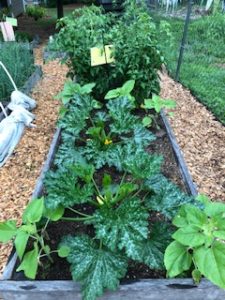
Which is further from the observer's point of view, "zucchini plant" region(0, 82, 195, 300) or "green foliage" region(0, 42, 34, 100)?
"green foliage" region(0, 42, 34, 100)

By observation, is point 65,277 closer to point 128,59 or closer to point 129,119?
point 129,119

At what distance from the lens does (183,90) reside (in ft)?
14.5

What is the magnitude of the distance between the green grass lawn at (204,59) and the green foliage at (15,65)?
1829mm

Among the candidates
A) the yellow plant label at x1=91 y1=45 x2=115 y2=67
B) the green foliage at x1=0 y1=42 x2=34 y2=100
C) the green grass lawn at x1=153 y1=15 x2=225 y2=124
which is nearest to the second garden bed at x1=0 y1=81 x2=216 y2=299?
the yellow plant label at x1=91 y1=45 x2=115 y2=67

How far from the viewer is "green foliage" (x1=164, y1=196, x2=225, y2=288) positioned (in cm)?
123

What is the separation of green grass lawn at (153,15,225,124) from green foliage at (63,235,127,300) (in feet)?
7.27

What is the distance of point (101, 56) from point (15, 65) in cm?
165

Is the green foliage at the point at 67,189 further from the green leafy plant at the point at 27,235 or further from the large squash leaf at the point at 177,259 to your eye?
the large squash leaf at the point at 177,259

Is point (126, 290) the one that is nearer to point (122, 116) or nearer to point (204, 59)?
point (122, 116)

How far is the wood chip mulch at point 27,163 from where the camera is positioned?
2.47 metres

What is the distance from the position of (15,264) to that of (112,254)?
51cm

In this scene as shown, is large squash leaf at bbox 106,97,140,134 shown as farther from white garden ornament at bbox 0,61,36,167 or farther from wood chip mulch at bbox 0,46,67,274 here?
white garden ornament at bbox 0,61,36,167

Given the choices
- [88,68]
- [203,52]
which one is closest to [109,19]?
[88,68]

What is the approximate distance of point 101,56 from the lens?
2922 millimetres
